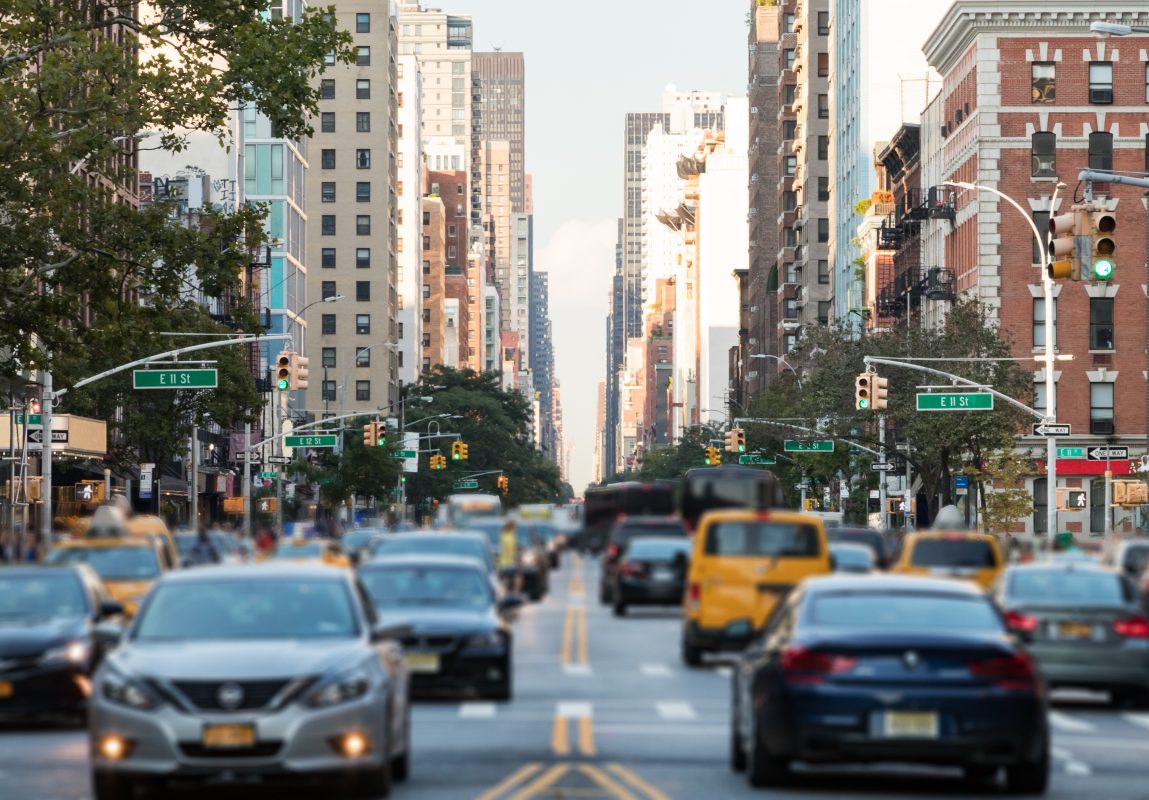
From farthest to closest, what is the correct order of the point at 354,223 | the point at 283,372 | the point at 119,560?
1. the point at 354,223
2. the point at 283,372
3. the point at 119,560

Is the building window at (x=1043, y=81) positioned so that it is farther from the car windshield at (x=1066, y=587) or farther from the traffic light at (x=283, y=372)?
the car windshield at (x=1066, y=587)

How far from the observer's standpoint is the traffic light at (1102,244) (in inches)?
1243

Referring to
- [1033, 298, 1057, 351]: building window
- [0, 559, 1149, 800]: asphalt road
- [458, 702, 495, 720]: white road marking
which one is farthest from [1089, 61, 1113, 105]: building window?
[458, 702, 495, 720]: white road marking

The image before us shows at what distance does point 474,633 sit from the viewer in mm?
23250

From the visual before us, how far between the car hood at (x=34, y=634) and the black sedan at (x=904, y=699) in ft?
26.3

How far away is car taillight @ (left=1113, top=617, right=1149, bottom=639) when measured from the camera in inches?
937

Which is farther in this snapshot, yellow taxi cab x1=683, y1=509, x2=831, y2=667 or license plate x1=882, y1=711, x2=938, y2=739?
yellow taxi cab x1=683, y1=509, x2=831, y2=667

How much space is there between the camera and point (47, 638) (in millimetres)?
21359

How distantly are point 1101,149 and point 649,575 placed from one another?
58.3 m

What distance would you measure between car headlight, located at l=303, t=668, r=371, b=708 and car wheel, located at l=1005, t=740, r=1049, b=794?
427 centimetres

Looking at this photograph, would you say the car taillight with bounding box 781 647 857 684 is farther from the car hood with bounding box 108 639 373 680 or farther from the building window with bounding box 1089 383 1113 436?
the building window with bounding box 1089 383 1113 436

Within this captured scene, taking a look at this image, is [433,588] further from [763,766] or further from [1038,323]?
[1038,323]

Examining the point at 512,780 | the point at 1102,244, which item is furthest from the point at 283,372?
the point at 512,780

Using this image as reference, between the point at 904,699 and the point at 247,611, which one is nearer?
the point at 904,699
